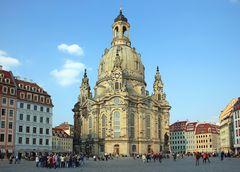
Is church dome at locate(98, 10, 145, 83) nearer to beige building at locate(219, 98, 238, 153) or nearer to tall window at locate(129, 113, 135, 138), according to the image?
tall window at locate(129, 113, 135, 138)

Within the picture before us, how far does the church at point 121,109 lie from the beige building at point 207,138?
43551 mm

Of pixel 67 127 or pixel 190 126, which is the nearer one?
pixel 190 126

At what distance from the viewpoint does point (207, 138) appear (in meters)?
154

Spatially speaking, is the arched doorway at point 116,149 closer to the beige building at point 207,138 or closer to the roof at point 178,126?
the beige building at point 207,138

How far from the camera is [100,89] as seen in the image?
379ft

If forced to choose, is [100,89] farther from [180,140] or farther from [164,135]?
[180,140]

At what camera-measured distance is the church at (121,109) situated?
101m

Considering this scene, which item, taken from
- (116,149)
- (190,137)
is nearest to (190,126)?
(190,137)

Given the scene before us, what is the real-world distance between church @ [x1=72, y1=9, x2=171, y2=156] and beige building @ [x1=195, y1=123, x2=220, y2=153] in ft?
143

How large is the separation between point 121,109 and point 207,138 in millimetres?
67383

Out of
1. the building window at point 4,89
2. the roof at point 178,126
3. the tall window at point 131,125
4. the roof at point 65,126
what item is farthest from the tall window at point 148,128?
the roof at point 65,126

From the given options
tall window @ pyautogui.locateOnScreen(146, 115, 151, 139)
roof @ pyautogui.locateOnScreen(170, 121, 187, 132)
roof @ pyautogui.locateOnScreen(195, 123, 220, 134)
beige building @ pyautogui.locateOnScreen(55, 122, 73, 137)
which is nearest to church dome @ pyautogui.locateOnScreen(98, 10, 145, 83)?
tall window @ pyautogui.locateOnScreen(146, 115, 151, 139)

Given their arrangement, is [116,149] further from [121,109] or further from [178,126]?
[178,126]

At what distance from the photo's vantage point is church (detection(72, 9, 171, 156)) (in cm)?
10094
